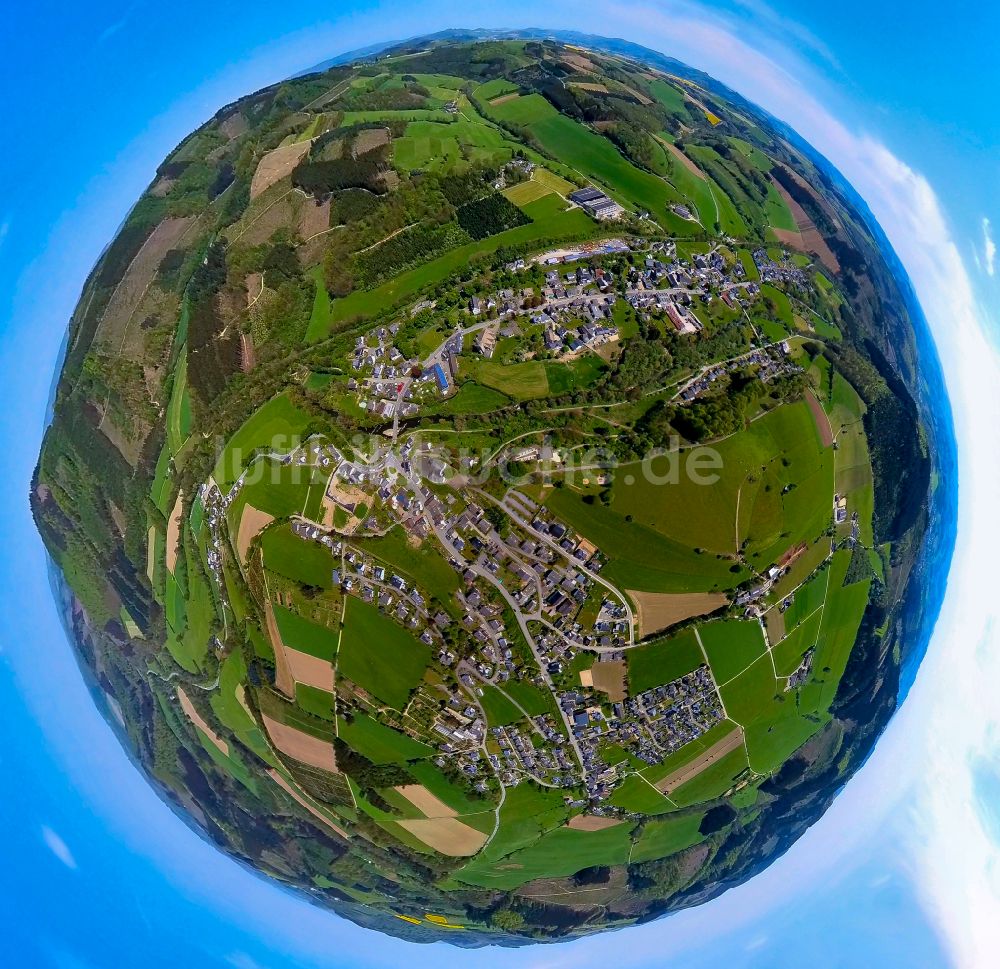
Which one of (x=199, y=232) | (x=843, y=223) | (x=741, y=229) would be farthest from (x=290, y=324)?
(x=843, y=223)

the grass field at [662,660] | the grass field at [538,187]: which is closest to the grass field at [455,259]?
the grass field at [538,187]

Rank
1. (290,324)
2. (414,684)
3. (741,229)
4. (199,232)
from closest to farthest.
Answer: (414,684)
(290,324)
(741,229)
(199,232)

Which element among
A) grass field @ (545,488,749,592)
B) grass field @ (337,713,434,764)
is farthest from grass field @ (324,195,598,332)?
grass field @ (337,713,434,764)

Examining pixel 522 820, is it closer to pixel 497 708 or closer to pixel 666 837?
pixel 497 708

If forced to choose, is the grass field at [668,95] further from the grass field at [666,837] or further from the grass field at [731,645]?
the grass field at [666,837]

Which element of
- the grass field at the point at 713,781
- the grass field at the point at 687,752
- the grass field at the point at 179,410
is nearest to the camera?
the grass field at the point at 687,752

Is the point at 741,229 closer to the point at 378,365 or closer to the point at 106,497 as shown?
the point at 378,365

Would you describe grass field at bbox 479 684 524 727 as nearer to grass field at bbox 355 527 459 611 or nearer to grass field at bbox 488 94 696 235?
grass field at bbox 355 527 459 611
